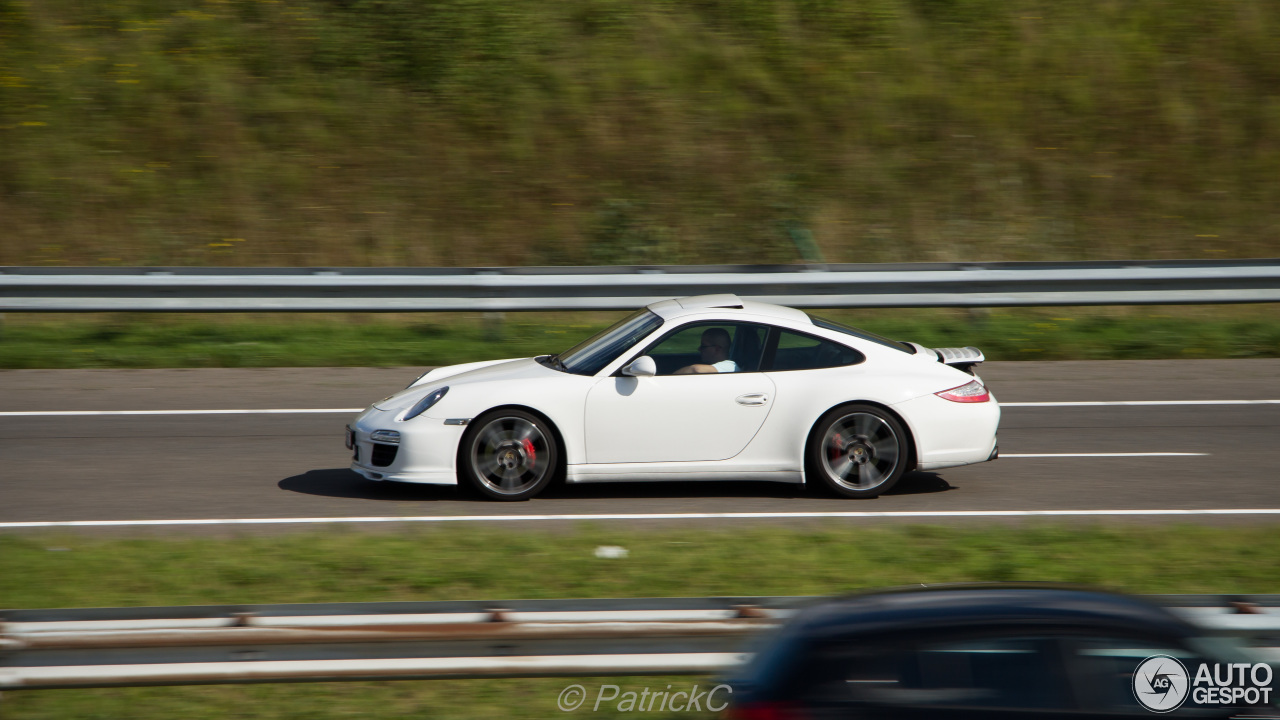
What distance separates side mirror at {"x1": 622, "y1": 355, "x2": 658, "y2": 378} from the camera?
25.3 feet

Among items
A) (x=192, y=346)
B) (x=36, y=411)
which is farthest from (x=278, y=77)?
(x=36, y=411)

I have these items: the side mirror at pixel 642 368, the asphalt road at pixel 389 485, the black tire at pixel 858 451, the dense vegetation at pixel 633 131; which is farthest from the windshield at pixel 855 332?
the dense vegetation at pixel 633 131

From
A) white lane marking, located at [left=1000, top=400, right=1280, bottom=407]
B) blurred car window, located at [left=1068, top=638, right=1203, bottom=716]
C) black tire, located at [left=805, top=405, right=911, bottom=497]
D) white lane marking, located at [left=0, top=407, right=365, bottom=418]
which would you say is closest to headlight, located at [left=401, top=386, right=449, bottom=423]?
black tire, located at [left=805, top=405, right=911, bottom=497]

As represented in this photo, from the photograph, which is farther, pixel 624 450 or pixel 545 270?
pixel 545 270

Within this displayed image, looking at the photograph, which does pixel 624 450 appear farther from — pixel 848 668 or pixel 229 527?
pixel 848 668

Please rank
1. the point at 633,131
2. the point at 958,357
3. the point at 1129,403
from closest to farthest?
the point at 958,357 < the point at 1129,403 < the point at 633,131

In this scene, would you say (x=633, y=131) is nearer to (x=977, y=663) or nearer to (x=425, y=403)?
(x=425, y=403)

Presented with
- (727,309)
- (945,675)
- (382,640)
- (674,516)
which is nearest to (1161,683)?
(945,675)

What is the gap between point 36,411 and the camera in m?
10.4

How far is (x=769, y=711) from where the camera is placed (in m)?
3.22

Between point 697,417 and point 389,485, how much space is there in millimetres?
2312

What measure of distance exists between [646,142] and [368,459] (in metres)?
12.4

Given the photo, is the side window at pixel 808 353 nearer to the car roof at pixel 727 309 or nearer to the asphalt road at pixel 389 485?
A: the car roof at pixel 727 309

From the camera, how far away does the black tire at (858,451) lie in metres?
7.84
